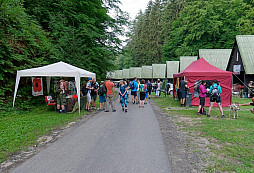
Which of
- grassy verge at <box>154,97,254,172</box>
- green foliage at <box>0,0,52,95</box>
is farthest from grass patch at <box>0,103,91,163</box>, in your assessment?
grassy verge at <box>154,97,254,172</box>

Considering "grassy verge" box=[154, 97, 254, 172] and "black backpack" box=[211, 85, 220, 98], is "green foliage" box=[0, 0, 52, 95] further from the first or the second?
"black backpack" box=[211, 85, 220, 98]

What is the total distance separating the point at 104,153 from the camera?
15.4 ft

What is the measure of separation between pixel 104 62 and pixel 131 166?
16929 millimetres

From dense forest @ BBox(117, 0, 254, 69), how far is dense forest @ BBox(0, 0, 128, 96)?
353cm

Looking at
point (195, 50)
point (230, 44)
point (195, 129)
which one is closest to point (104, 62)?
point (195, 129)

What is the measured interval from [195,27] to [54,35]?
Answer: 29779 mm

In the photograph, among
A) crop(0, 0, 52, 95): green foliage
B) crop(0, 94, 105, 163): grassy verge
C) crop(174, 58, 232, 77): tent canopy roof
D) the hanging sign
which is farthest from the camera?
the hanging sign

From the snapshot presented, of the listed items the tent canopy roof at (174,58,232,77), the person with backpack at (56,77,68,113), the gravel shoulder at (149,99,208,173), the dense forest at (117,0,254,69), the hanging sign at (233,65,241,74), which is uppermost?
the dense forest at (117,0,254,69)

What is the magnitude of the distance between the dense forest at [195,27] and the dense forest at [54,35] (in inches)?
139

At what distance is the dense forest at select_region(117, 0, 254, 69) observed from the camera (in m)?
33.6

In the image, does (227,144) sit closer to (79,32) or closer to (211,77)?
(211,77)

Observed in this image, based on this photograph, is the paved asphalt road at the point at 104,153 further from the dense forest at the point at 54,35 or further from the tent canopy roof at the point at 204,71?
the tent canopy roof at the point at 204,71

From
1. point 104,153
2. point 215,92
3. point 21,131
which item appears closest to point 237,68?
point 215,92

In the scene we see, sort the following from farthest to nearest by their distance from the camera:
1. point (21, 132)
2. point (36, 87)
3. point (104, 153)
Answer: point (36, 87) → point (21, 132) → point (104, 153)
